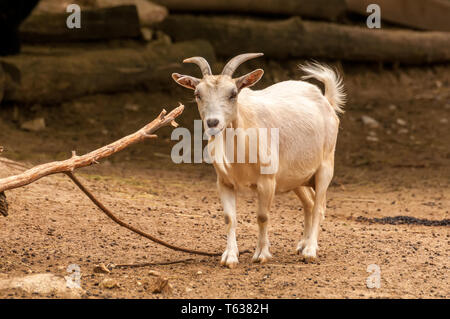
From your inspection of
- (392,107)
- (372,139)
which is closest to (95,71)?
(372,139)

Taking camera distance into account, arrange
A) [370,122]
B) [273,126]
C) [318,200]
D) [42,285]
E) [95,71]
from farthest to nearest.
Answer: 1. [370,122]
2. [95,71]
3. [318,200]
4. [273,126]
5. [42,285]

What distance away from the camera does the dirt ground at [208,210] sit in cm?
598

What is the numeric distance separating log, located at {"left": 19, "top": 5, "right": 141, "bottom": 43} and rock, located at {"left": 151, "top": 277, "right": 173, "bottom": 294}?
798cm

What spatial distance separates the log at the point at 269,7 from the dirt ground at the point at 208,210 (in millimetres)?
1038

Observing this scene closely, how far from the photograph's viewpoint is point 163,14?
13.7 meters

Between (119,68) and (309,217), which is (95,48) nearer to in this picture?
(119,68)

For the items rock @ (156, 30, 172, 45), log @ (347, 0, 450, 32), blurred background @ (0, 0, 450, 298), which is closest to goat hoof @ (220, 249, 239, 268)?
blurred background @ (0, 0, 450, 298)

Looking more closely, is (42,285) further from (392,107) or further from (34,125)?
(392,107)

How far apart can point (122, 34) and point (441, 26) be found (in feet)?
22.4

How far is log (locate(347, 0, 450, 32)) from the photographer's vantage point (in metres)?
15.6

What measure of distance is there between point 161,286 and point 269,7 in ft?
32.5

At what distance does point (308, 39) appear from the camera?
1454 centimetres

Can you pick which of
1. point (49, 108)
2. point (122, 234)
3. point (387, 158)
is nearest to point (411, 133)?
point (387, 158)

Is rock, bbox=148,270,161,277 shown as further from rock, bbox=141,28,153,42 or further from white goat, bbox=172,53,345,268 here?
rock, bbox=141,28,153,42
